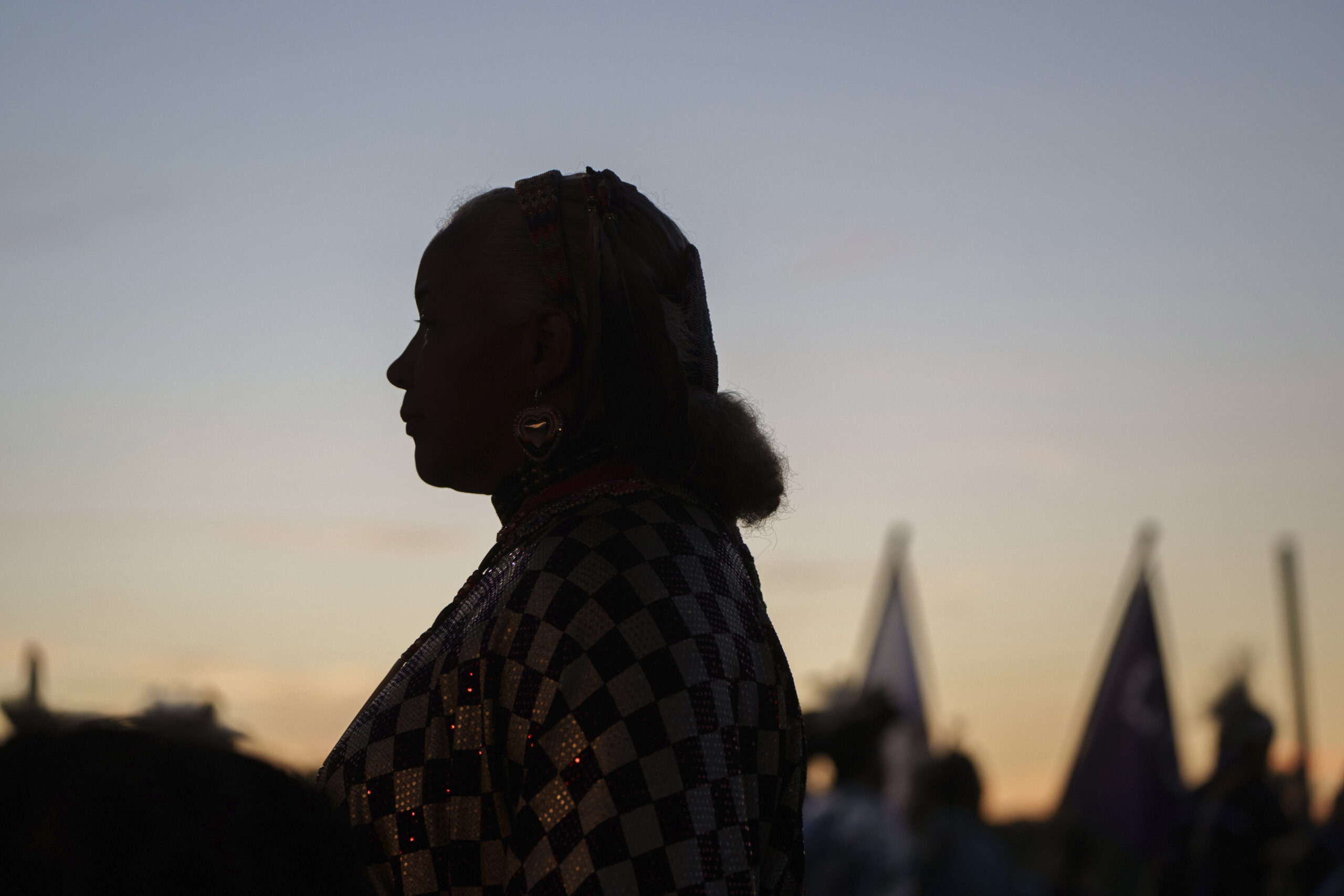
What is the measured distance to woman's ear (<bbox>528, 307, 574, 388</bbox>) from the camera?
2.21 meters

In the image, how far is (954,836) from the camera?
→ 8422 mm

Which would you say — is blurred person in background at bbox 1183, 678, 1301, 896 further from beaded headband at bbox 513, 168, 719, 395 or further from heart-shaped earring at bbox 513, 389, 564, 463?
heart-shaped earring at bbox 513, 389, 564, 463

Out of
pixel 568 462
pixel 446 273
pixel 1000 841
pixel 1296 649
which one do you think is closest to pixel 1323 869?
pixel 1000 841

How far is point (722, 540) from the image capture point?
212cm

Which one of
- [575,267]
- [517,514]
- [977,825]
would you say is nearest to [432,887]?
[517,514]

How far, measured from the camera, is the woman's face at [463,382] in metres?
2.24

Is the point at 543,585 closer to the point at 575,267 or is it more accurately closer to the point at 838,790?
the point at 575,267

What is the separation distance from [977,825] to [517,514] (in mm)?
6882

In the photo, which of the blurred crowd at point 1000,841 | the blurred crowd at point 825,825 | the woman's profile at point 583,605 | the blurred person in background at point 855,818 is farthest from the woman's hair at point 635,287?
the blurred person in background at point 855,818

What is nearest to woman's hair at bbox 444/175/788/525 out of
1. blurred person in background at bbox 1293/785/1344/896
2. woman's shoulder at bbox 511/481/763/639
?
woman's shoulder at bbox 511/481/763/639

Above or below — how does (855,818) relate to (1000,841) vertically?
above

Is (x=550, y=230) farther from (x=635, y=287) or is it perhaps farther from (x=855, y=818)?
(x=855, y=818)

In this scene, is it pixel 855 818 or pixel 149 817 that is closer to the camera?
pixel 149 817

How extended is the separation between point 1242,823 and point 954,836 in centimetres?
179
